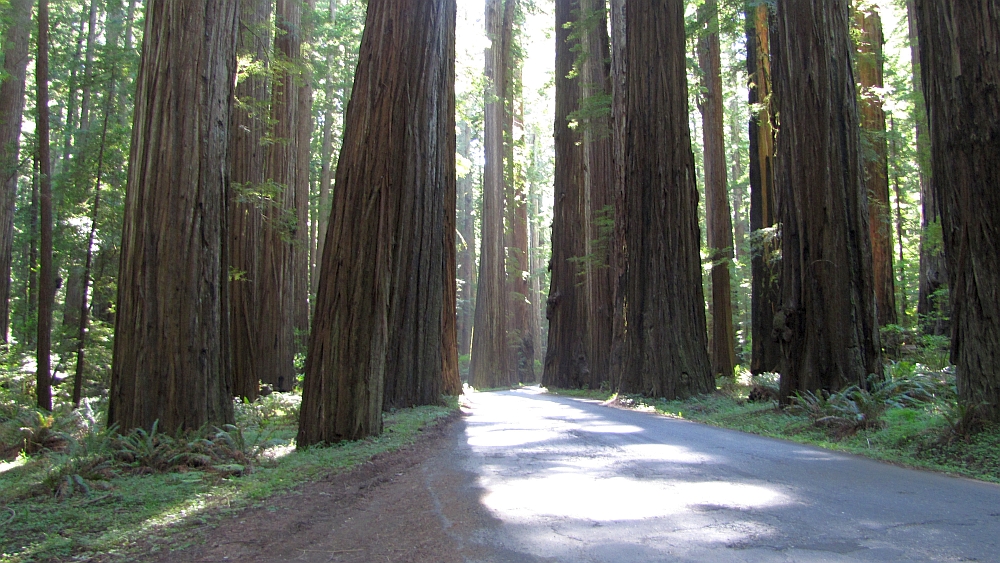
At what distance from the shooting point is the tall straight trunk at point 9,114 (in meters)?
16.4

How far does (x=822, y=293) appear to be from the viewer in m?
8.67

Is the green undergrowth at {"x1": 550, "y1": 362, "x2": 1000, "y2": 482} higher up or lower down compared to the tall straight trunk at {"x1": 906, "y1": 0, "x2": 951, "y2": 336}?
lower down

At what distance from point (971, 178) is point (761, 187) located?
11036 mm

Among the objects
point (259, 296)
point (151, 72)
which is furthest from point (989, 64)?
point (259, 296)

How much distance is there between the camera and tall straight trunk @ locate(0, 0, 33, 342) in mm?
16359

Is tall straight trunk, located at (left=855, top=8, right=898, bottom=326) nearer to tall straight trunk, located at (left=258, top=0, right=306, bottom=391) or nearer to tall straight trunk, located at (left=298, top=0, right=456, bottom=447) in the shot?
tall straight trunk, located at (left=298, top=0, right=456, bottom=447)

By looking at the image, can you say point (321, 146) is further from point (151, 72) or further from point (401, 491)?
point (401, 491)

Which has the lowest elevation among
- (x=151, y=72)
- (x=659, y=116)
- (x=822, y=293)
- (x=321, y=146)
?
(x=822, y=293)

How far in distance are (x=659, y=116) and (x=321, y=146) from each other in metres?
26.6

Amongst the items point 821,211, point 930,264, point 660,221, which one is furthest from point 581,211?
point 821,211

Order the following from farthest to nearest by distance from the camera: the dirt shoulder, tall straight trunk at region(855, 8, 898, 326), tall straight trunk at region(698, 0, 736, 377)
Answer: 1. tall straight trunk at region(698, 0, 736, 377)
2. tall straight trunk at region(855, 8, 898, 326)
3. the dirt shoulder

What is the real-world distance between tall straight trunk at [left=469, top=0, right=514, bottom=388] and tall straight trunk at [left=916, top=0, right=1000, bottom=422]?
20.0 meters

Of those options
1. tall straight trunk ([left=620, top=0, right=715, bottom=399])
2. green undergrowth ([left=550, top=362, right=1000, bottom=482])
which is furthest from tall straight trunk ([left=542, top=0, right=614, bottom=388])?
green undergrowth ([left=550, top=362, right=1000, bottom=482])

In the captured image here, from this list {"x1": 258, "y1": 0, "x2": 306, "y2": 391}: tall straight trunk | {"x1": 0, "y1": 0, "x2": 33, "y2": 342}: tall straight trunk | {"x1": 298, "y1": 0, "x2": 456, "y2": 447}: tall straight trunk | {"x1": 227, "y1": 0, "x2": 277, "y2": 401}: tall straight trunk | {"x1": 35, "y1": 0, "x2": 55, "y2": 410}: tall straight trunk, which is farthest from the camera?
{"x1": 0, "y1": 0, "x2": 33, "y2": 342}: tall straight trunk
